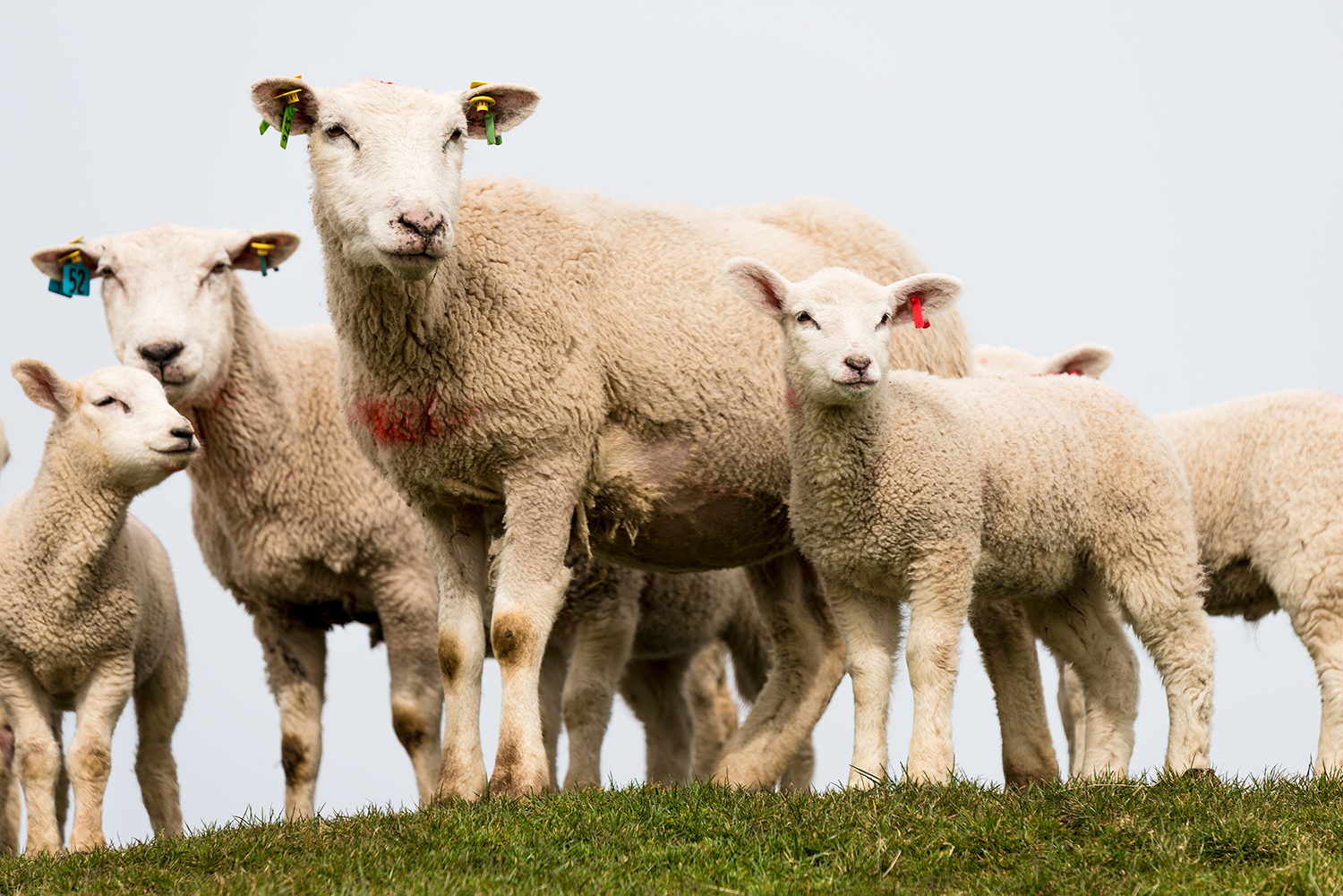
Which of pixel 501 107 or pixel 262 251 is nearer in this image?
pixel 501 107

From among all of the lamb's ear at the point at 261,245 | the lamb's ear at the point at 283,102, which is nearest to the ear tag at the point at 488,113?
the lamb's ear at the point at 283,102

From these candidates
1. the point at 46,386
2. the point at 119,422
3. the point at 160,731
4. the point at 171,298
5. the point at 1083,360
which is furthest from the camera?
the point at 1083,360

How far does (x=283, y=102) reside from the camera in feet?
22.4

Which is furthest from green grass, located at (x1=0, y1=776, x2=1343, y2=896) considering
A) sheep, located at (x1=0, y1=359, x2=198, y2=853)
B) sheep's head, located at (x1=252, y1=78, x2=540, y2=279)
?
sheep's head, located at (x1=252, y1=78, x2=540, y2=279)

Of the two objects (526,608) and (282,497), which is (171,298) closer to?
(282,497)

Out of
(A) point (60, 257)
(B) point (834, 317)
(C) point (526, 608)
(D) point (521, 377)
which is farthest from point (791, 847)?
(A) point (60, 257)

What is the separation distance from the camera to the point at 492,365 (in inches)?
275

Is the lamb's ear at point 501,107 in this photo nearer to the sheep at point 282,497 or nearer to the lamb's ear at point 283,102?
the lamb's ear at point 283,102

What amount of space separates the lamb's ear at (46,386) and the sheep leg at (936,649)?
15.1ft

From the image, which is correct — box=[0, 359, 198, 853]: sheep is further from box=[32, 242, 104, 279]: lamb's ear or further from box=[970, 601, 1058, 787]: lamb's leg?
box=[970, 601, 1058, 787]: lamb's leg

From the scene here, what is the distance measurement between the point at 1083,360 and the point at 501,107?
17.3 feet

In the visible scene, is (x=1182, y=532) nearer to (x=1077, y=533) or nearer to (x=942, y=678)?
(x=1077, y=533)

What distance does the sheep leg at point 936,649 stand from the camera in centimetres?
643

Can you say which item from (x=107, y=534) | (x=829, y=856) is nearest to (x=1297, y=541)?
(x=829, y=856)
